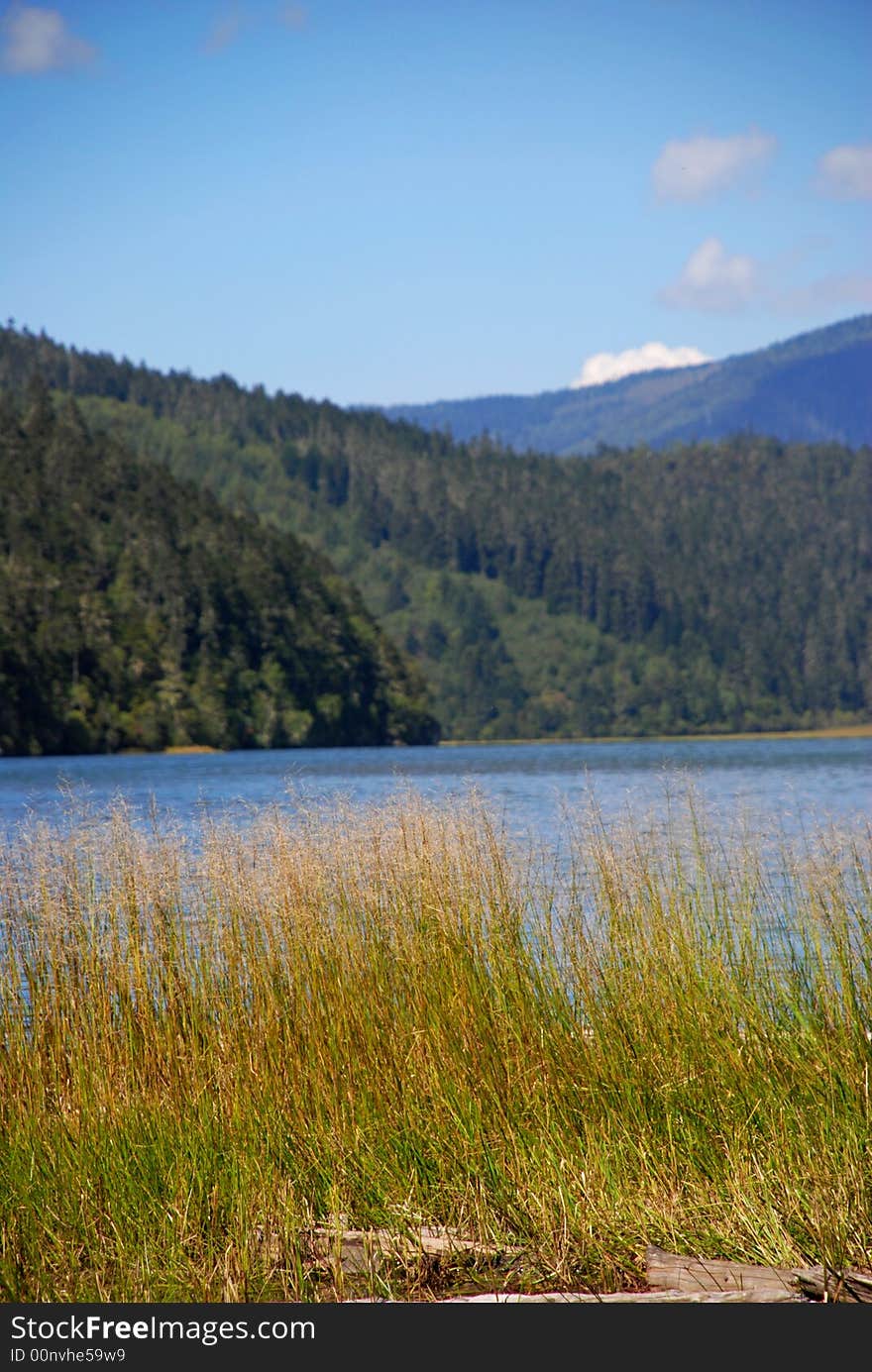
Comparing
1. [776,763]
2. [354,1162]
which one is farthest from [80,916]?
[776,763]

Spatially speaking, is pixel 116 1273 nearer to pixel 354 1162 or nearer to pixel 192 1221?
pixel 192 1221

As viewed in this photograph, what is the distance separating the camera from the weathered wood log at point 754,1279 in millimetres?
5195

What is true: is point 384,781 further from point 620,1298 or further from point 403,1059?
point 620,1298

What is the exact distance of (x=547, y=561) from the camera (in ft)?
562

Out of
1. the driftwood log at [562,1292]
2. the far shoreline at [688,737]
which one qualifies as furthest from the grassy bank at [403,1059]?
the far shoreline at [688,737]

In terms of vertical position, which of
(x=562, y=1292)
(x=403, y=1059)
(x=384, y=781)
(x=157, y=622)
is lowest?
(x=384, y=781)

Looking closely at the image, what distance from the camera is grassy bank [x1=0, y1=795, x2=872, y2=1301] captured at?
565 cm

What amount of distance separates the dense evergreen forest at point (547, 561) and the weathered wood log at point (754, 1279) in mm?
135870

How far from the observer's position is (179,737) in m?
85.5

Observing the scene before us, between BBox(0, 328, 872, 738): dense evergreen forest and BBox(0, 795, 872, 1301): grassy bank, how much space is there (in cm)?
13344

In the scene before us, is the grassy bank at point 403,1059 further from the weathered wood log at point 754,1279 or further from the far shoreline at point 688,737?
the far shoreline at point 688,737

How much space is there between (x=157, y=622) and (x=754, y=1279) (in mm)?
89422

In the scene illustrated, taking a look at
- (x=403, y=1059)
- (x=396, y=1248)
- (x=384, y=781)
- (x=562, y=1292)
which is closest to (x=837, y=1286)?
(x=562, y=1292)

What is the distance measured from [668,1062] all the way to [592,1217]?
3.70 ft
